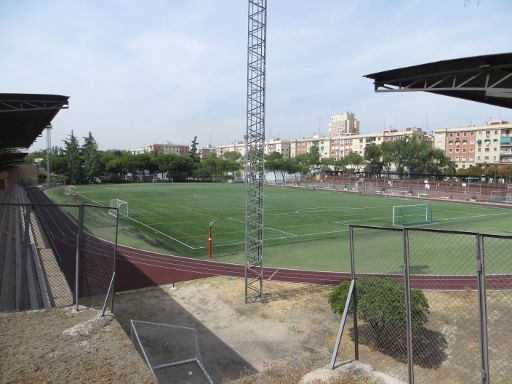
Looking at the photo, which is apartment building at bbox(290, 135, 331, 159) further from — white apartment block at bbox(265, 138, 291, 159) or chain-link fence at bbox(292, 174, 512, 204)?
chain-link fence at bbox(292, 174, 512, 204)

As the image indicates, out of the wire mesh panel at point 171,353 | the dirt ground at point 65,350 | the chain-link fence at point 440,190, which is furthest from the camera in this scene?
the chain-link fence at point 440,190

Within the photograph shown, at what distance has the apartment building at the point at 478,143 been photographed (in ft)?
319

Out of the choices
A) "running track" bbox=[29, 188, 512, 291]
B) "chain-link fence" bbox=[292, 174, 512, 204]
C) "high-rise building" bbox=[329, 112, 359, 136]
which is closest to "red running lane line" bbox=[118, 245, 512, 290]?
"running track" bbox=[29, 188, 512, 291]

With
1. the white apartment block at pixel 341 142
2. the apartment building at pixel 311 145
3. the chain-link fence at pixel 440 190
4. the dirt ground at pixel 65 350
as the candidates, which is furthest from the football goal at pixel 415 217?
the apartment building at pixel 311 145

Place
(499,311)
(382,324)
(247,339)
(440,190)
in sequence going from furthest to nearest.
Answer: (440,190)
(499,311)
(247,339)
(382,324)

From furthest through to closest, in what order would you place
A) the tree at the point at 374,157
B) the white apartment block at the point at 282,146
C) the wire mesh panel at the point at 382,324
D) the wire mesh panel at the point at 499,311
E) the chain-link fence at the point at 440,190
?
the white apartment block at the point at 282,146, the tree at the point at 374,157, the chain-link fence at the point at 440,190, the wire mesh panel at the point at 382,324, the wire mesh panel at the point at 499,311

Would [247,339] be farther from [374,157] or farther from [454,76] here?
[374,157]

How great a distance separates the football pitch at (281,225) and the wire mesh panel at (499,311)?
3.06 metres

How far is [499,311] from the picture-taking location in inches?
493

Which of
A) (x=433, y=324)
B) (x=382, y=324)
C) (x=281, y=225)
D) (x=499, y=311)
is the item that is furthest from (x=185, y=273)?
(x=281, y=225)

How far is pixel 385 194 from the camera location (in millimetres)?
56719

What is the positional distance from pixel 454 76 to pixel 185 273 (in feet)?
40.6

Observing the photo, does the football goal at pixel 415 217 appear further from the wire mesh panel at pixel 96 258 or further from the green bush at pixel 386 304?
the green bush at pixel 386 304

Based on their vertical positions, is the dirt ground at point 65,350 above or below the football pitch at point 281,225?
above
